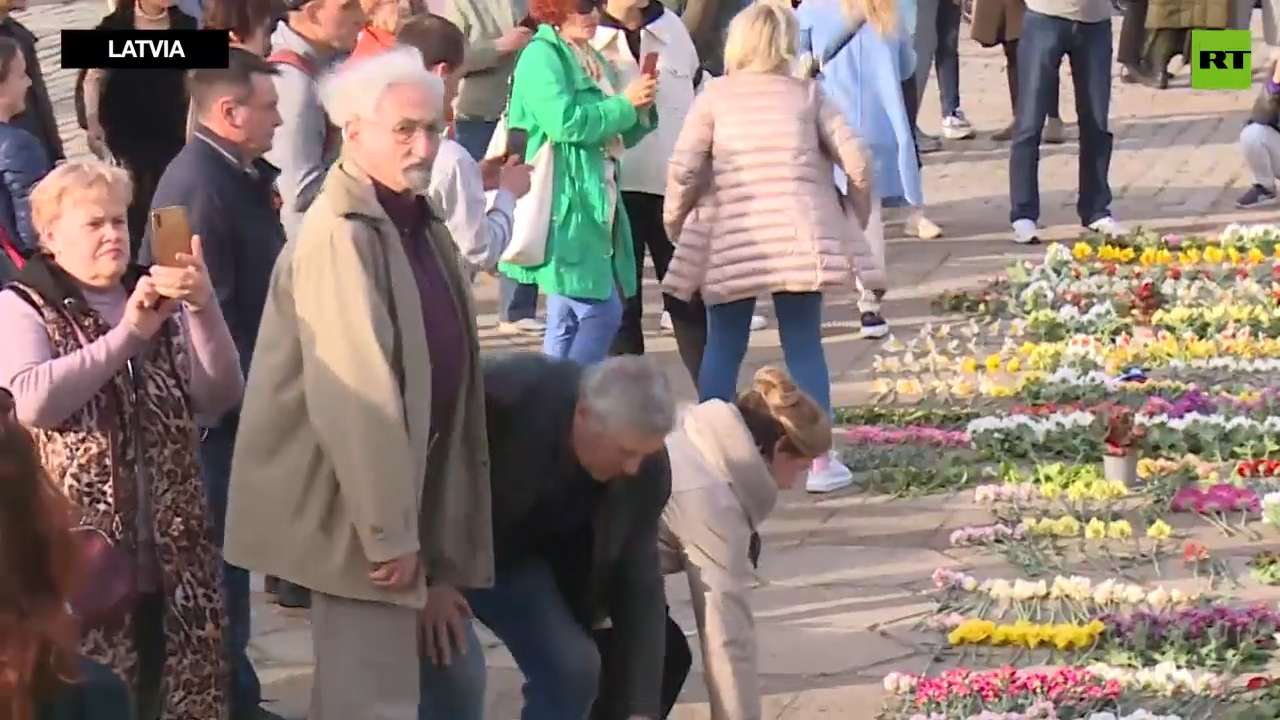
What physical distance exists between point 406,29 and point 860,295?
12.9 ft

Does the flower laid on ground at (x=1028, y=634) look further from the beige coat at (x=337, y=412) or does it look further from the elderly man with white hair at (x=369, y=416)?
the beige coat at (x=337, y=412)

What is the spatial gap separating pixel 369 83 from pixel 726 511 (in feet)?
4.36

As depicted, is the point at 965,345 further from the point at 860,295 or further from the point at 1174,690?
the point at 1174,690

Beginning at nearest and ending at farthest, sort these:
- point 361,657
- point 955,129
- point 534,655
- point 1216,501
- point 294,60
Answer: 1. point 361,657
2. point 534,655
3. point 294,60
4. point 1216,501
5. point 955,129

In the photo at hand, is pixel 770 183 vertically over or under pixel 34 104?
under

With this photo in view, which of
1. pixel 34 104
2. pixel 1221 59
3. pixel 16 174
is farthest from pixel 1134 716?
pixel 1221 59

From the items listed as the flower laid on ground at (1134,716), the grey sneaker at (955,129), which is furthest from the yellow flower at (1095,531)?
the grey sneaker at (955,129)

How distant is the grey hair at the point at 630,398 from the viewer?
4.55m

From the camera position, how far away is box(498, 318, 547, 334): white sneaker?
32.8 feet

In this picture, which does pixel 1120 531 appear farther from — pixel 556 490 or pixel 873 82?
pixel 873 82

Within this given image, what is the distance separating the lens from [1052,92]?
1212 cm

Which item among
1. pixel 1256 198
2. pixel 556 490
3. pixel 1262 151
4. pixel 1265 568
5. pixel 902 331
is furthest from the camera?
pixel 1256 198

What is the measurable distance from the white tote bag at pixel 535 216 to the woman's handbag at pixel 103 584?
3.07 metres

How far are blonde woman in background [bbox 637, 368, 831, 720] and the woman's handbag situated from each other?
1256 millimetres
